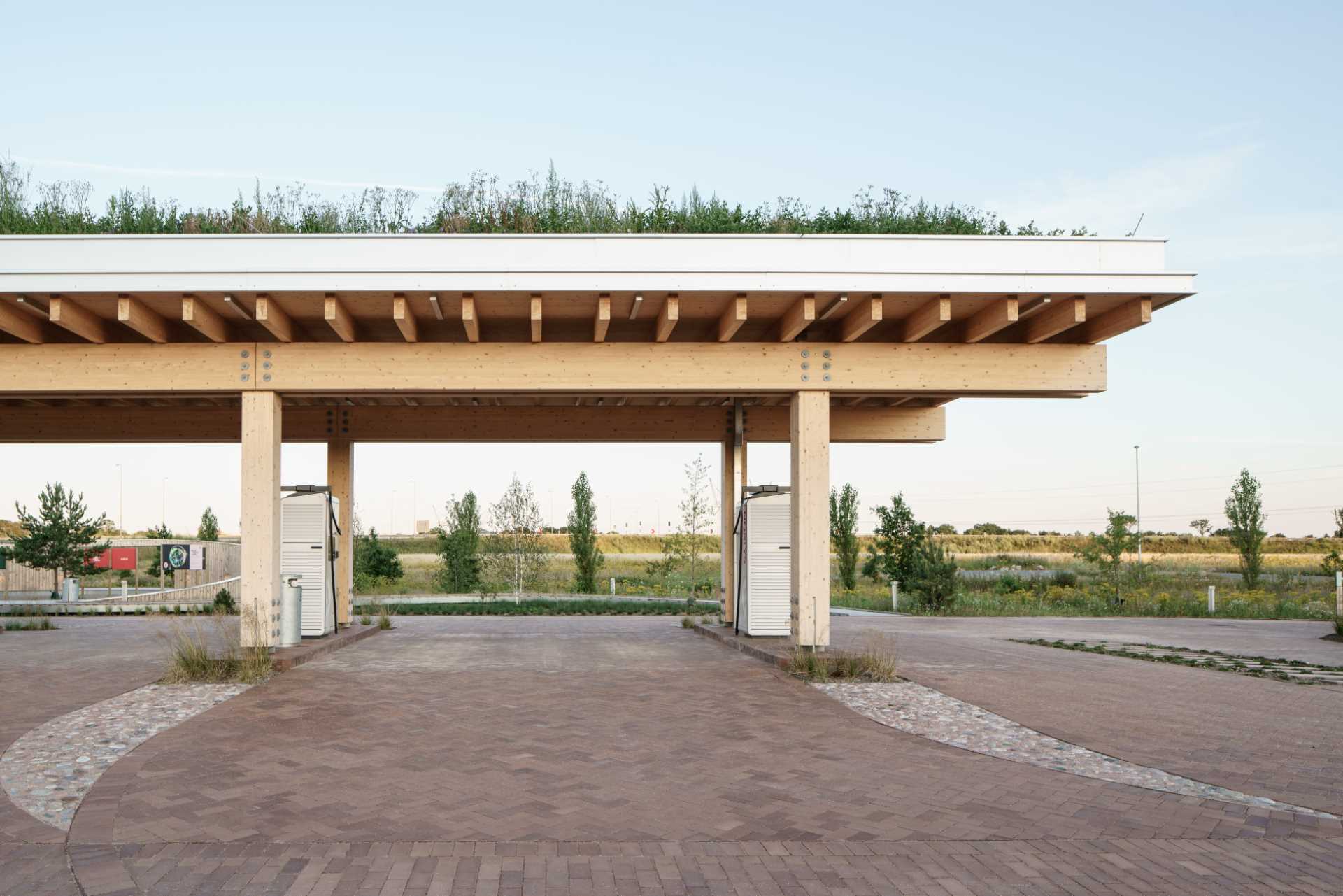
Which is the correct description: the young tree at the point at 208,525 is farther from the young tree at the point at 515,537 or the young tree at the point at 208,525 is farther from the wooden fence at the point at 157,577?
the young tree at the point at 515,537

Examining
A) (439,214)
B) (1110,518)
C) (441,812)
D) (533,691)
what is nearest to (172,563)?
(439,214)

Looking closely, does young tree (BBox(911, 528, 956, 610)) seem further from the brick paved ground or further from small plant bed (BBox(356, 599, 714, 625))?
the brick paved ground

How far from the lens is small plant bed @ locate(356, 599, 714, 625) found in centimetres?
2248

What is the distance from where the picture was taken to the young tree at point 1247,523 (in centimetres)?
3000

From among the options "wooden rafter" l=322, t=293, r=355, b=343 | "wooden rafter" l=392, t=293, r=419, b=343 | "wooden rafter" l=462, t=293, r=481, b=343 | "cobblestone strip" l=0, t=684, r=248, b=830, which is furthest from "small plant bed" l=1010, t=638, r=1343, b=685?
"cobblestone strip" l=0, t=684, r=248, b=830

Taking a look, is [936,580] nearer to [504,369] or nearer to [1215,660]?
[1215,660]

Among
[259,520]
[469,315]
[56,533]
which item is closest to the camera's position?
[469,315]

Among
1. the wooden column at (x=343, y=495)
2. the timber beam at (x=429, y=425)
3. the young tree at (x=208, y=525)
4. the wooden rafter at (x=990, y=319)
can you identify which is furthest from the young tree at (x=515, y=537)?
the young tree at (x=208, y=525)

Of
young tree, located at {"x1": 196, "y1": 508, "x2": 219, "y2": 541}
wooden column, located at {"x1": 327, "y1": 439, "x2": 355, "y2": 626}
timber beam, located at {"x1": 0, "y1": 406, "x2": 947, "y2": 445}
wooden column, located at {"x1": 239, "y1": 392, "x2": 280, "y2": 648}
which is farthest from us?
young tree, located at {"x1": 196, "y1": 508, "x2": 219, "y2": 541}

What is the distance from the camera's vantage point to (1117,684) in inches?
412

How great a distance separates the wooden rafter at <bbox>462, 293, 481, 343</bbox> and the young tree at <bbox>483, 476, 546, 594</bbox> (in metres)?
16.5

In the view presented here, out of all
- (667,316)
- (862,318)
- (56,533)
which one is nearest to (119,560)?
(56,533)

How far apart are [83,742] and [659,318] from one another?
732 centimetres

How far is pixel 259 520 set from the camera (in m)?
11.2
